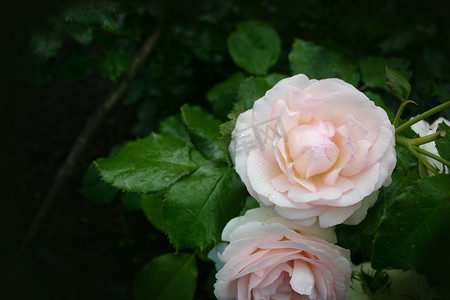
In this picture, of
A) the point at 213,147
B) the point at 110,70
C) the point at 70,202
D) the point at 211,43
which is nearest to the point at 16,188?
the point at 70,202

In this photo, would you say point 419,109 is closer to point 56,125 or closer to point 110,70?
point 110,70

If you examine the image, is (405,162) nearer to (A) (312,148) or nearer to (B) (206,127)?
(A) (312,148)

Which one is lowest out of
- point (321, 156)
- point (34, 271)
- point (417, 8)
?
point (34, 271)

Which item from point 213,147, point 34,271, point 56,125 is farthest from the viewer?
point 56,125

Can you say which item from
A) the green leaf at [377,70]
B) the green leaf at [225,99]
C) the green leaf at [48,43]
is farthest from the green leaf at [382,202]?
the green leaf at [48,43]

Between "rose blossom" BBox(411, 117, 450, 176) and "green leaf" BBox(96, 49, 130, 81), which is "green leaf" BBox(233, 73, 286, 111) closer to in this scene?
"rose blossom" BBox(411, 117, 450, 176)
